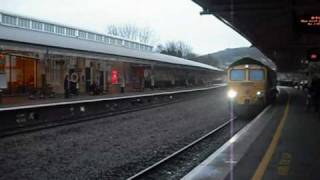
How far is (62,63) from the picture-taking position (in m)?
42.1

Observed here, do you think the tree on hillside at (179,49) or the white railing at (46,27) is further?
the tree on hillside at (179,49)

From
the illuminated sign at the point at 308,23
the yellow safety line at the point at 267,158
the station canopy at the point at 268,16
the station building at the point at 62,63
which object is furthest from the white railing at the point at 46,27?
the yellow safety line at the point at 267,158

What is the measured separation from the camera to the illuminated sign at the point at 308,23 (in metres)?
18.2

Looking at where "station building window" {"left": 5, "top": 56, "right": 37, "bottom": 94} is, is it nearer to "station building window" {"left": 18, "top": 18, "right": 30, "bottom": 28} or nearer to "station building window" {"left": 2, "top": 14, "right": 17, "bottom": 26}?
"station building window" {"left": 2, "top": 14, "right": 17, "bottom": 26}

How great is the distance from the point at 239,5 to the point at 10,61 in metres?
17.0

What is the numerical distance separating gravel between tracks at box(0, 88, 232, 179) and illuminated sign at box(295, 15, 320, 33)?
5493 mm

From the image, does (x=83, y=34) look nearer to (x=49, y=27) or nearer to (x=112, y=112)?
(x=49, y=27)

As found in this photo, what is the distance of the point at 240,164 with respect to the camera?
10.3 m

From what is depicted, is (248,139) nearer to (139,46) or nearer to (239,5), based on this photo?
(239,5)

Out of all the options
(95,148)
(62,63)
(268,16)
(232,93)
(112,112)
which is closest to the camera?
(95,148)

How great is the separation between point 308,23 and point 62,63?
2738 centimetres

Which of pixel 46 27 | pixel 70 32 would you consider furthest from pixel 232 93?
pixel 70 32

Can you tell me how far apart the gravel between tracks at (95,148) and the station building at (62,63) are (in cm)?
1183

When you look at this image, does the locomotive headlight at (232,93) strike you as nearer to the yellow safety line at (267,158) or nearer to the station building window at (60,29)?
the yellow safety line at (267,158)
